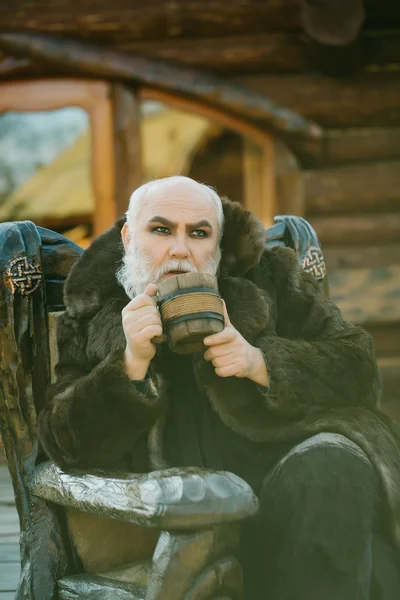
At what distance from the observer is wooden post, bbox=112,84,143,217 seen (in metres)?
4.99

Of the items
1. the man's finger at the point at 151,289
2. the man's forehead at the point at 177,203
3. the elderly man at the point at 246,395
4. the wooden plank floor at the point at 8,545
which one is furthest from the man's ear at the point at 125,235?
the wooden plank floor at the point at 8,545

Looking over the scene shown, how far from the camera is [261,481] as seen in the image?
1956mm

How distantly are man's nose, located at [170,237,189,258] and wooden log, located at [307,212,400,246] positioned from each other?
312cm

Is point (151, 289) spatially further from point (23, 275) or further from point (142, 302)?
point (23, 275)

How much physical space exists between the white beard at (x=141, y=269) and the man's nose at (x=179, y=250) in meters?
0.02

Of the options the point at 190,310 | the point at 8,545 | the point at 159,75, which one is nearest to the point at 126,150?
the point at 159,75

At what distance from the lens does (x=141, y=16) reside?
16.0 ft

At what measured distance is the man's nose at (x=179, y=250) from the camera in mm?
2008

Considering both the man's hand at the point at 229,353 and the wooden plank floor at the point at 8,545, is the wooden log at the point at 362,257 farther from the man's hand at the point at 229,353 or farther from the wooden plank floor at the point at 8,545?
the man's hand at the point at 229,353

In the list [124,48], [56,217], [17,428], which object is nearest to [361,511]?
[17,428]

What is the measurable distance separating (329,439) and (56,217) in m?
4.87

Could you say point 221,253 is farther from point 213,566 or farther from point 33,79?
point 33,79

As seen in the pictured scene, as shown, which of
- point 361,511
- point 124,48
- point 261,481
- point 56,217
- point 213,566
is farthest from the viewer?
point 56,217

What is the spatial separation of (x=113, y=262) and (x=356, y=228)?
3.14 m
